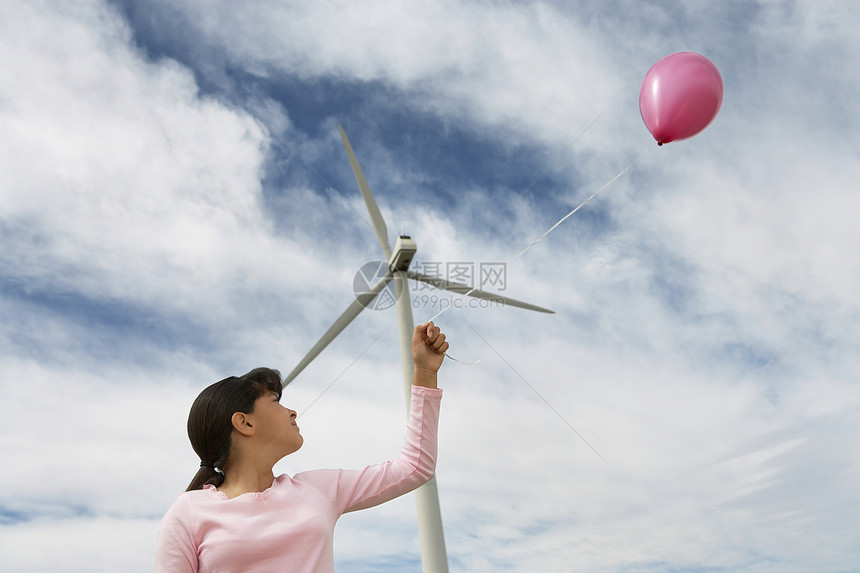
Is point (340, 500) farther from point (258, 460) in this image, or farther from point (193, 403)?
point (193, 403)

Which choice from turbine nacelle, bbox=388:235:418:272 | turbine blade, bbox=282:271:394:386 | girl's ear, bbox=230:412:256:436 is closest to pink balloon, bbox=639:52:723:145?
girl's ear, bbox=230:412:256:436

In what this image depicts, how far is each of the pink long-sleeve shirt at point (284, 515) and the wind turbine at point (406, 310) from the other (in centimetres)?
1004

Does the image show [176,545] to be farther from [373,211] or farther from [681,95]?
[373,211]

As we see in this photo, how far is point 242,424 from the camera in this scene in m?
2.98

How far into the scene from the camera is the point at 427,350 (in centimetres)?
302

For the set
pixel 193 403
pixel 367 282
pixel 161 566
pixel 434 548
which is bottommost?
pixel 161 566

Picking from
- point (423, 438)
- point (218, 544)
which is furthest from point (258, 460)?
point (423, 438)

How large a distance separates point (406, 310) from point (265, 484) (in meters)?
12.7

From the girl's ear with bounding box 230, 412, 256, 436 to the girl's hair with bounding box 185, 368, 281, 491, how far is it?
2 centimetres

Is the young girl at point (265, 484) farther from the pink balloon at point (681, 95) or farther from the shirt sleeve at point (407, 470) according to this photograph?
the pink balloon at point (681, 95)

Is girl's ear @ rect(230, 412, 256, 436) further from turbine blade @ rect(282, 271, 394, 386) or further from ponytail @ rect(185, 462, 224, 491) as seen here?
turbine blade @ rect(282, 271, 394, 386)

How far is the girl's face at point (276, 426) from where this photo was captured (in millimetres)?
2994

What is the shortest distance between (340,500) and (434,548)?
464 inches

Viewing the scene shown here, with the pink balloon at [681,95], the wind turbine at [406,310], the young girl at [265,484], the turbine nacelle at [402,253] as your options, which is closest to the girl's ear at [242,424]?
the young girl at [265,484]
